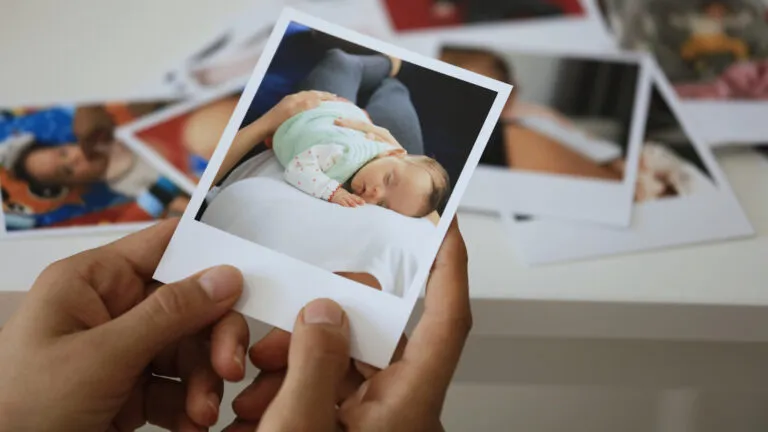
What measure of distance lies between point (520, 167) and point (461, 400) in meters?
0.31

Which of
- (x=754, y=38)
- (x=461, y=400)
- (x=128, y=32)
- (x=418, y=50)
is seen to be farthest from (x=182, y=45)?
(x=754, y=38)

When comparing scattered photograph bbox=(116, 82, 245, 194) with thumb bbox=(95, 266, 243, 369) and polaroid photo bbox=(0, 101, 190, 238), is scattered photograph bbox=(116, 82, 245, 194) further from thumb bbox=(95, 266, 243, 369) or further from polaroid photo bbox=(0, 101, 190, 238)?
thumb bbox=(95, 266, 243, 369)

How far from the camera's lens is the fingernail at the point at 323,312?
1.65 feet

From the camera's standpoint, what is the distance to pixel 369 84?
0.59 meters

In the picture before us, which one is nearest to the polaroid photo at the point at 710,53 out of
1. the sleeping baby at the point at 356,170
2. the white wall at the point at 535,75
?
the white wall at the point at 535,75

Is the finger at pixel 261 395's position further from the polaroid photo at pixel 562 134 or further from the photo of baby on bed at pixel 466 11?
the photo of baby on bed at pixel 466 11

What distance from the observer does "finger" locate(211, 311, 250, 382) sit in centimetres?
53

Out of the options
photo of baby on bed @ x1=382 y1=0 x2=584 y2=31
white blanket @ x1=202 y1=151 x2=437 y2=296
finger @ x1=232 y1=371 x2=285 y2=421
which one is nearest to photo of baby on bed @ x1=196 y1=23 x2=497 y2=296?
white blanket @ x1=202 y1=151 x2=437 y2=296

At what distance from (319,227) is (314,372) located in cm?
11

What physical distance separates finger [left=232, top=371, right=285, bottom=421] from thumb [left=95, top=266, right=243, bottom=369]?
0.07 m

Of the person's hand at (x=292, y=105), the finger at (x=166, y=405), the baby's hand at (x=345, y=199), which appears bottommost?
the finger at (x=166, y=405)

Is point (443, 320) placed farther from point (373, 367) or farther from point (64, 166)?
point (64, 166)

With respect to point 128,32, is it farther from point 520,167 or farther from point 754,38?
point 754,38

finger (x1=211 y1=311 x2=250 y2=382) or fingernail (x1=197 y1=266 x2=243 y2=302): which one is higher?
fingernail (x1=197 y1=266 x2=243 y2=302)
